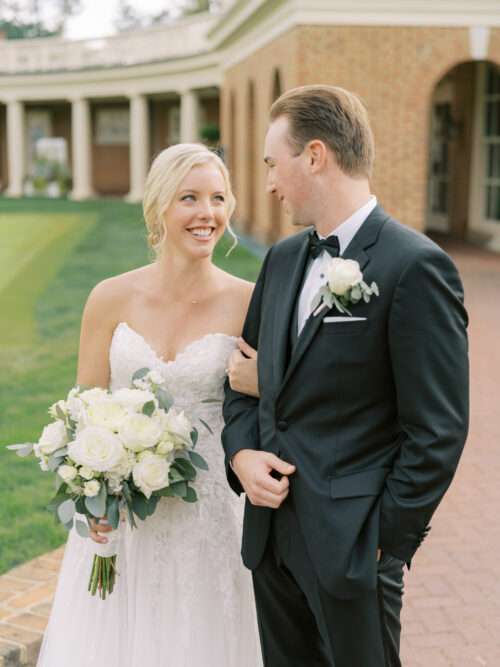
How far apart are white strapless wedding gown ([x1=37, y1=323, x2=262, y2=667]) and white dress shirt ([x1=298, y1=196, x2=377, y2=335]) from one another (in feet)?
2.26

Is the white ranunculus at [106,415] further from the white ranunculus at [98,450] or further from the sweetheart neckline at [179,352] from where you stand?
the sweetheart neckline at [179,352]

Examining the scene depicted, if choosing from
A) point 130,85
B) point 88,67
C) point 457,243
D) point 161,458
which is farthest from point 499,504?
point 88,67

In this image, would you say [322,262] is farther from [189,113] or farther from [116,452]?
[189,113]

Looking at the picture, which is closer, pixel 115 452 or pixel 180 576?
pixel 115 452

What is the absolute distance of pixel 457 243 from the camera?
20.1 meters

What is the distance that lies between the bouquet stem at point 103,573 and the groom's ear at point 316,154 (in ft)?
5.33

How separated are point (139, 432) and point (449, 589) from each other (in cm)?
232

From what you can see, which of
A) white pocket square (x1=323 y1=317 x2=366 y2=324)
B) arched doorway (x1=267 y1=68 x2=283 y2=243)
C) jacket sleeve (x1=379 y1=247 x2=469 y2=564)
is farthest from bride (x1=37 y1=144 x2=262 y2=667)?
arched doorway (x1=267 y1=68 x2=283 y2=243)

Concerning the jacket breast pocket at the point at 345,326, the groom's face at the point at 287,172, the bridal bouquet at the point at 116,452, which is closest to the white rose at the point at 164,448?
the bridal bouquet at the point at 116,452

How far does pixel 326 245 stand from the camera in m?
2.65

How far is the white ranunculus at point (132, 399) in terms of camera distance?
9.81 ft

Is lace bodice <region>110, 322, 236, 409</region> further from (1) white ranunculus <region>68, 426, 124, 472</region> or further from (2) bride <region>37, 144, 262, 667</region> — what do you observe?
(1) white ranunculus <region>68, 426, 124, 472</region>

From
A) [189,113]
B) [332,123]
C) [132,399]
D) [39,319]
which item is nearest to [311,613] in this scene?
[132,399]

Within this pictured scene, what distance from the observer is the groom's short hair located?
2.53 m
